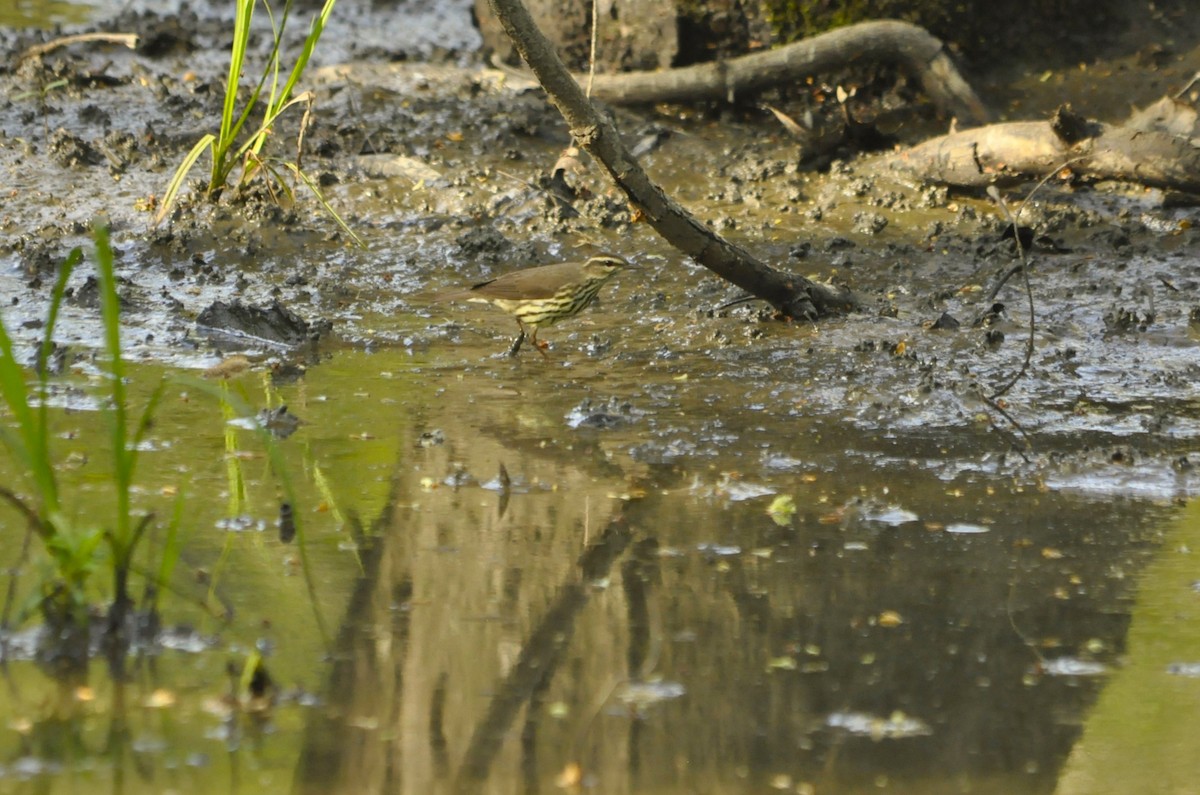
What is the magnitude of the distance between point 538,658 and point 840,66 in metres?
6.12

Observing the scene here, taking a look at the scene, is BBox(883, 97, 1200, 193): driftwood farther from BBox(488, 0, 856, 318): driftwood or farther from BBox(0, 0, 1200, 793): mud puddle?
BBox(488, 0, 856, 318): driftwood

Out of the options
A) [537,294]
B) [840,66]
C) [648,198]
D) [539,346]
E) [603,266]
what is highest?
[840,66]

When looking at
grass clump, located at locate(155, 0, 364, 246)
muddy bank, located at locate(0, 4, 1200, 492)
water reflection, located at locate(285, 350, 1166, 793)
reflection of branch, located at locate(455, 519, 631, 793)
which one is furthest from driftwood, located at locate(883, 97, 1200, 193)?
reflection of branch, located at locate(455, 519, 631, 793)

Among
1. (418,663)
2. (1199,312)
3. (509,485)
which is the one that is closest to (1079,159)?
(1199,312)

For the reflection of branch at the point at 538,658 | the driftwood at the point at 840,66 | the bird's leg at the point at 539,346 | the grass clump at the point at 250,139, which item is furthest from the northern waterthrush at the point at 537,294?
the driftwood at the point at 840,66

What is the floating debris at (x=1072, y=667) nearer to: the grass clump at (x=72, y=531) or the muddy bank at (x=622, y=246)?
the muddy bank at (x=622, y=246)

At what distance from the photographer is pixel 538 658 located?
12.0 ft

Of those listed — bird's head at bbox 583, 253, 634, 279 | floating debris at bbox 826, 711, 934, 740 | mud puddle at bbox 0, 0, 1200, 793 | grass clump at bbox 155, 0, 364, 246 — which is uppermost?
grass clump at bbox 155, 0, 364, 246

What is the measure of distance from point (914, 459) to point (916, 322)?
5.83 ft

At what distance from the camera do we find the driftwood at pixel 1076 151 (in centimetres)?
738

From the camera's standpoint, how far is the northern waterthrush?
6422 mm

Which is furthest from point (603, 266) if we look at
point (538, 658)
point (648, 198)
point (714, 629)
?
point (538, 658)

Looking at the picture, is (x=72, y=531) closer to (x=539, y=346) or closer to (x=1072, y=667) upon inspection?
(x=1072, y=667)

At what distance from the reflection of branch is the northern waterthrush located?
6.86 ft
